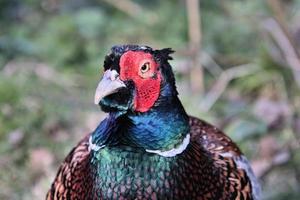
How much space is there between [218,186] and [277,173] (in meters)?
1.83

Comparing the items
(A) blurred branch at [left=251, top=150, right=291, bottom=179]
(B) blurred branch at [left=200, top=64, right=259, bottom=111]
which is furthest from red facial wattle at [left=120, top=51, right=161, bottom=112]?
(B) blurred branch at [left=200, top=64, right=259, bottom=111]

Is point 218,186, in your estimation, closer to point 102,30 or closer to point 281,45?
point 281,45

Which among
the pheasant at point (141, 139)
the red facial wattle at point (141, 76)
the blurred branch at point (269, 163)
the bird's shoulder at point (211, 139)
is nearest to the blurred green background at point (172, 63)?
the blurred branch at point (269, 163)

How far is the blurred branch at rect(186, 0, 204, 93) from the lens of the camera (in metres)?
6.00

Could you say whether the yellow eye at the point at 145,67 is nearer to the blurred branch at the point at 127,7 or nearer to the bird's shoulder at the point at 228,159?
the bird's shoulder at the point at 228,159

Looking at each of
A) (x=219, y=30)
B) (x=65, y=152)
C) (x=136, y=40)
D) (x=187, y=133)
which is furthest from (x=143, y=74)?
(x=219, y=30)

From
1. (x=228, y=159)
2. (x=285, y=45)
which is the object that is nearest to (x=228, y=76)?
(x=285, y=45)

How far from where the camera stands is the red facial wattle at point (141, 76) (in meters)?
2.70

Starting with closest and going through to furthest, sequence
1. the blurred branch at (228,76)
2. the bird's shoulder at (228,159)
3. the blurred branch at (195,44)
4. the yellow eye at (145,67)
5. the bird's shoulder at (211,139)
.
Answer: the yellow eye at (145,67), the bird's shoulder at (228,159), the bird's shoulder at (211,139), the blurred branch at (228,76), the blurred branch at (195,44)

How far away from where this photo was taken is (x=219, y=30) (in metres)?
6.47

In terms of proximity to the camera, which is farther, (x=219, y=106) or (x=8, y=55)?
(x=219, y=106)

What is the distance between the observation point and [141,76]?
2.72m

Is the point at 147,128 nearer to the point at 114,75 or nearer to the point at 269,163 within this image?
the point at 114,75

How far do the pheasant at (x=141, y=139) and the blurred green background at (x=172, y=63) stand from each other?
1.62 meters
